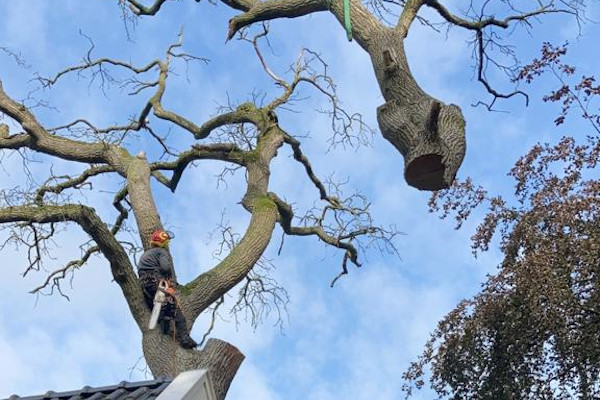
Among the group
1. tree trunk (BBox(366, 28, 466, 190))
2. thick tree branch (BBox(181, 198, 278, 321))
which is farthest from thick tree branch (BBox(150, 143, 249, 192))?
tree trunk (BBox(366, 28, 466, 190))

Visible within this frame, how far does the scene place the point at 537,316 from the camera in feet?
32.5

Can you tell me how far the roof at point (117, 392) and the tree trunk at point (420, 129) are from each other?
67.7 inches

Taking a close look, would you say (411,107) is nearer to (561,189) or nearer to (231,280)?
(231,280)

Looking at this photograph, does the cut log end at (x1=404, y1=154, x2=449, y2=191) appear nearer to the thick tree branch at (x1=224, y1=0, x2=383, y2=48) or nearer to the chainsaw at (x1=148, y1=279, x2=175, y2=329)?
the thick tree branch at (x1=224, y1=0, x2=383, y2=48)

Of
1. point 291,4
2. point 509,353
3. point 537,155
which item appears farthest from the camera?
point 537,155

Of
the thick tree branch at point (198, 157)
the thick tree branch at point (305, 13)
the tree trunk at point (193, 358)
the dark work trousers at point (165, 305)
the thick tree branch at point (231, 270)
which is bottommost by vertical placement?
the tree trunk at point (193, 358)

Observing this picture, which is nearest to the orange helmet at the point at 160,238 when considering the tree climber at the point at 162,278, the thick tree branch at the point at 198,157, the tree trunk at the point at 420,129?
the tree climber at the point at 162,278

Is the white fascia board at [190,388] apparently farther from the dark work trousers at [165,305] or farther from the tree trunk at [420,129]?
the dark work trousers at [165,305]

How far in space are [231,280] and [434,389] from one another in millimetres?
5180

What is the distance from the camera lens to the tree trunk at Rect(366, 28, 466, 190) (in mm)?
4383

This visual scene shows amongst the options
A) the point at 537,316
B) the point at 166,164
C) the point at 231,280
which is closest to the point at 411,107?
the point at 231,280

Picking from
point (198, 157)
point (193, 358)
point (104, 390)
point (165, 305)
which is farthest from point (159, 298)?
point (198, 157)

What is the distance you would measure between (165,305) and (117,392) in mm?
2309

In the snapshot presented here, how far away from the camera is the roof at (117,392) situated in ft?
13.4
